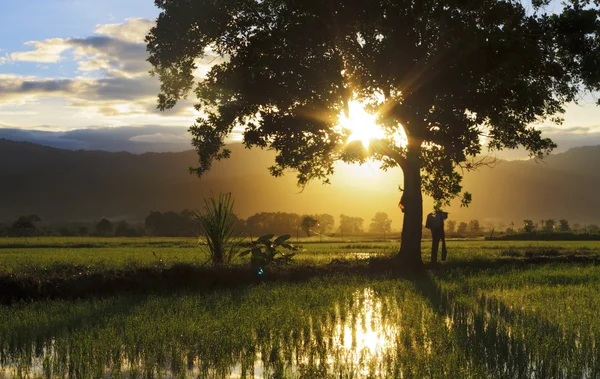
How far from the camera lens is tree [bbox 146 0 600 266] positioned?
67.3 feet

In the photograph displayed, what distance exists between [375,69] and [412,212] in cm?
592

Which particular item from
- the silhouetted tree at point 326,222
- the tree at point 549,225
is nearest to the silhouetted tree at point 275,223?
the silhouetted tree at point 326,222

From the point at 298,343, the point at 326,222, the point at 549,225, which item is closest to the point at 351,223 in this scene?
the point at 326,222

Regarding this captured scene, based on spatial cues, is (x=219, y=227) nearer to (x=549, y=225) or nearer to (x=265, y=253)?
(x=265, y=253)

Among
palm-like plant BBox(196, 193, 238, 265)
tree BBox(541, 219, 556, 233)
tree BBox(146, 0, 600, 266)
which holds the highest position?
tree BBox(146, 0, 600, 266)

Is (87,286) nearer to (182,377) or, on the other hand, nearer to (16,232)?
(182,377)

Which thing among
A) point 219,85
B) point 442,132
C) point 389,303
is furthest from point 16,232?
point 389,303

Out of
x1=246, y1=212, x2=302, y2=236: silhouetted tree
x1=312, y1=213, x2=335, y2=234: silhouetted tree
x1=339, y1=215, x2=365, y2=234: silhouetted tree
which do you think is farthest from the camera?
x1=339, y1=215, x2=365, y2=234: silhouetted tree

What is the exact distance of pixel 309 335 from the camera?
10227mm

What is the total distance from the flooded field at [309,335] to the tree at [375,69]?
25.6 ft

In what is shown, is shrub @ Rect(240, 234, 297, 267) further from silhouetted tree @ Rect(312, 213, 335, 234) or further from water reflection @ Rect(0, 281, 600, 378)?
silhouetted tree @ Rect(312, 213, 335, 234)

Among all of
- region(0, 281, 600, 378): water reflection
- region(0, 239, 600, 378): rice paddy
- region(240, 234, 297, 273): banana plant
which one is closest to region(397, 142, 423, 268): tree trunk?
region(240, 234, 297, 273): banana plant

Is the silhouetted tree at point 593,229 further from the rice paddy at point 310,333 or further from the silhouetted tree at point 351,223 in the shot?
the rice paddy at point 310,333

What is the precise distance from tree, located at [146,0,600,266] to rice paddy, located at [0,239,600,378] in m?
7.39
